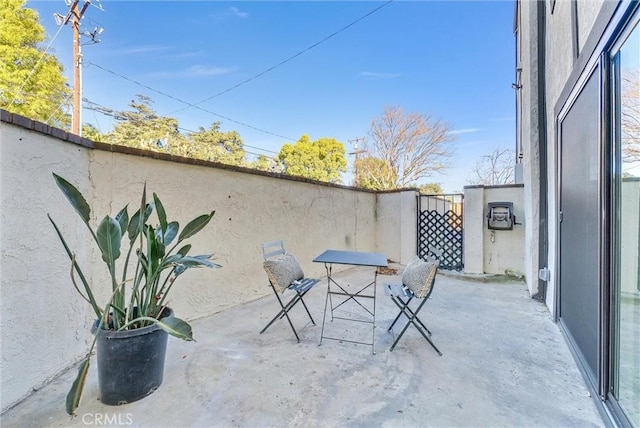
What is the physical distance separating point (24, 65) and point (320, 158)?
11644mm

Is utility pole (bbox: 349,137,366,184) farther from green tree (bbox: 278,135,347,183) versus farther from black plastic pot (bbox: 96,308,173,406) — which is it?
black plastic pot (bbox: 96,308,173,406)

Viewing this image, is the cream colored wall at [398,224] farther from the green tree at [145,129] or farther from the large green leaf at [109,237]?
the green tree at [145,129]

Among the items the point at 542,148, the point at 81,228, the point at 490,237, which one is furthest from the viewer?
the point at 490,237

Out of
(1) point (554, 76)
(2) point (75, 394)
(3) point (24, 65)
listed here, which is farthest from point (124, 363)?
(3) point (24, 65)

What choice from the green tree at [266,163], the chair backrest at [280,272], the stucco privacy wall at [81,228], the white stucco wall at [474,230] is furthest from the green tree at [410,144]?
the chair backrest at [280,272]

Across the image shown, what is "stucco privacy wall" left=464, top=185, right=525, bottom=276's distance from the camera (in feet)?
16.7

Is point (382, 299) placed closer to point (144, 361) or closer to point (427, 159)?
point (144, 361)

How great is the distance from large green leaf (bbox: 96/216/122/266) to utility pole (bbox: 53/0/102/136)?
9580mm

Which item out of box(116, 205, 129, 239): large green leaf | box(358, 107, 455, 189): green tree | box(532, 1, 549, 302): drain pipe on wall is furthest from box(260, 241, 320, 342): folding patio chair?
box(358, 107, 455, 189): green tree

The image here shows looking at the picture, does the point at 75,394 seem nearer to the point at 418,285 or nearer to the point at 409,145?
the point at 418,285

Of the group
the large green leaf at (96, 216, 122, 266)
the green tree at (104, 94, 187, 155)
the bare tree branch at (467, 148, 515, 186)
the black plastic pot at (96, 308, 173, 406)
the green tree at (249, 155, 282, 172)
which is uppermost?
the green tree at (104, 94, 187, 155)

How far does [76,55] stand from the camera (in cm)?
894

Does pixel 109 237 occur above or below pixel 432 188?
below

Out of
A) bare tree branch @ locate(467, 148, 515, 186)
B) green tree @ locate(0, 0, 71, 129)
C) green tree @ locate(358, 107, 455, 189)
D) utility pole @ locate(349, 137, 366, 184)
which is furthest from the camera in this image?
utility pole @ locate(349, 137, 366, 184)
